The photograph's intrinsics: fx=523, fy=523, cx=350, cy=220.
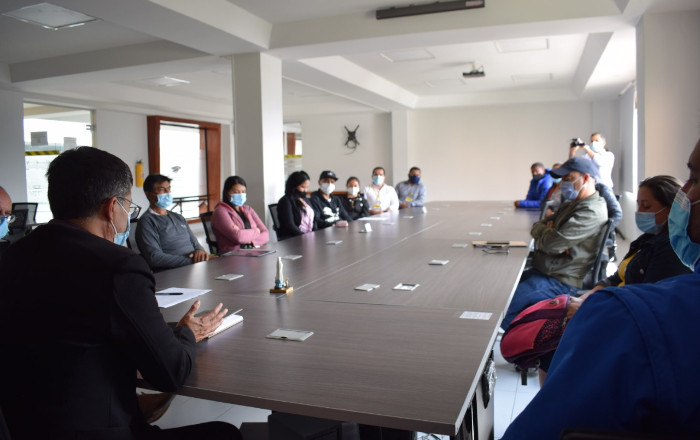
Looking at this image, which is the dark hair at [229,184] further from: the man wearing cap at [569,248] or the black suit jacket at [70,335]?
the black suit jacket at [70,335]

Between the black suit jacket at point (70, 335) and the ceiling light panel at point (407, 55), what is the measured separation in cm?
668

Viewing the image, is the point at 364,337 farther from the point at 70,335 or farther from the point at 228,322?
the point at 70,335

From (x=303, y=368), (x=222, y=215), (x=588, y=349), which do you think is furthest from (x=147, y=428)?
(x=222, y=215)

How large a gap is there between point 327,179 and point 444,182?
21.9ft

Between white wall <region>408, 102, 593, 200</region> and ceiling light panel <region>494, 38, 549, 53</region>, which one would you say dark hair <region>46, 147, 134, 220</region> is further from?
white wall <region>408, 102, 593, 200</region>

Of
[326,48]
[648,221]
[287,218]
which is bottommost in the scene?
[287,218]

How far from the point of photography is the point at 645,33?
481 cm

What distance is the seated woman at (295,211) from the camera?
5504mm

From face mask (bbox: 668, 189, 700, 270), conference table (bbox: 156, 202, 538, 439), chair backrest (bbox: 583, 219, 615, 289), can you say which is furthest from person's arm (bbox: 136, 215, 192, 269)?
face mask (bbox: 668, 189, 700, 270)

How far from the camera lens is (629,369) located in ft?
2.51

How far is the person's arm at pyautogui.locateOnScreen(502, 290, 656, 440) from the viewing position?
77cm

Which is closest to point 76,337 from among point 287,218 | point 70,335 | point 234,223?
point 70,335

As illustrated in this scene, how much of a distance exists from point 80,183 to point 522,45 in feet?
22.6

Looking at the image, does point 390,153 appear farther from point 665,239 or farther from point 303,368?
point 303,368
